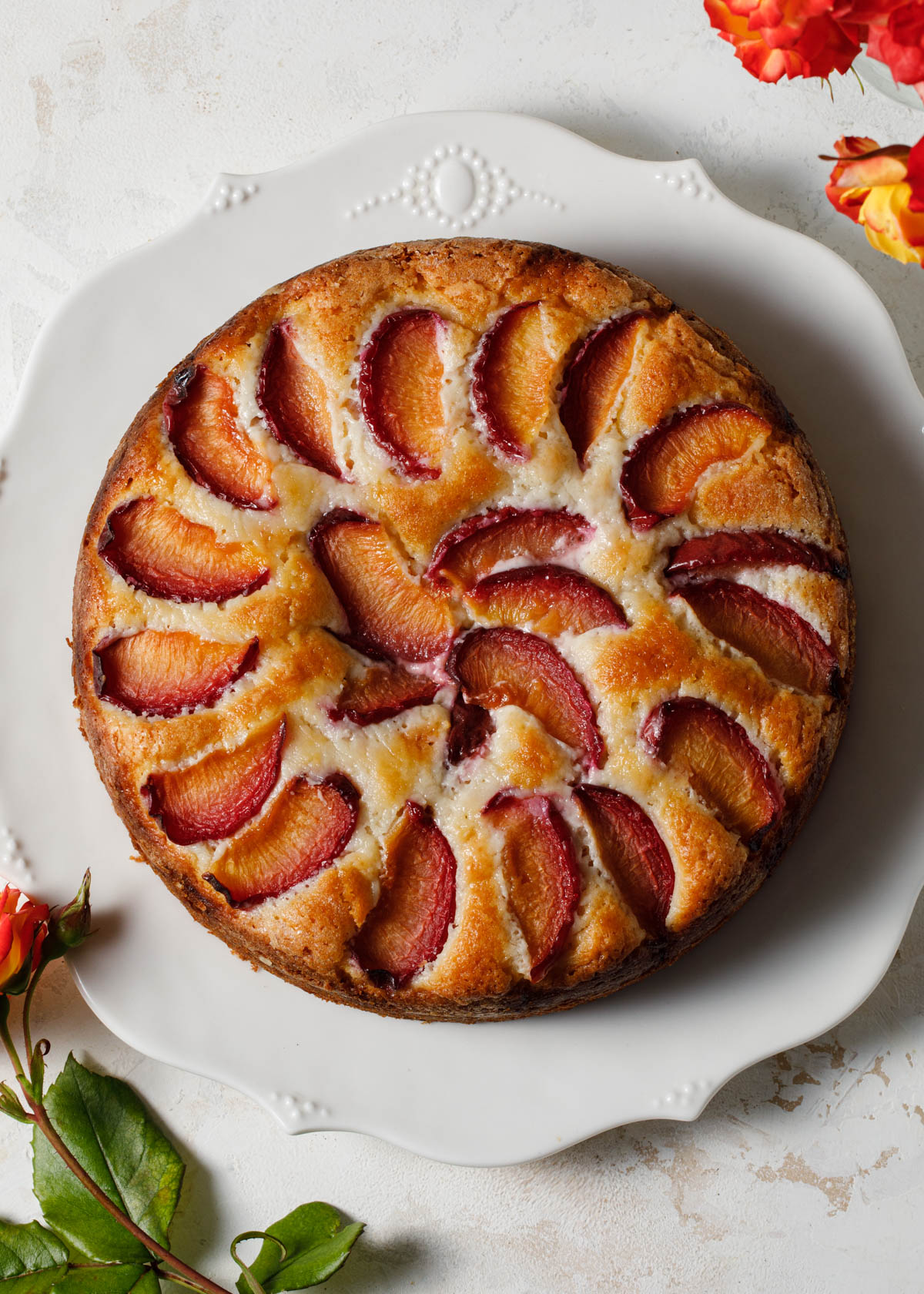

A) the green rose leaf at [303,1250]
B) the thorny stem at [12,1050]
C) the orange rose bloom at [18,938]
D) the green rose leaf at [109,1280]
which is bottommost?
the green rose leaf at [109,1280]

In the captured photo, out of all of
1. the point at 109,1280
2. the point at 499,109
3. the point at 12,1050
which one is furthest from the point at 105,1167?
the point at 499,109

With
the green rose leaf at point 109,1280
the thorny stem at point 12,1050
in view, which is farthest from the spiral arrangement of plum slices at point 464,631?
the green rose leaf at point 109,1280

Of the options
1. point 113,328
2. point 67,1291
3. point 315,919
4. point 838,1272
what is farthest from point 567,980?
point 113,328

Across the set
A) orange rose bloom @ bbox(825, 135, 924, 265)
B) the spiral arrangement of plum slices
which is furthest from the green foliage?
orange rose bloom @ bbox(825, 135, 924, 265)

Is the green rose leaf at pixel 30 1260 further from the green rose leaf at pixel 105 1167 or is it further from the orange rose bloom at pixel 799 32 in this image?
the orange rose bloom at pixel 799 32

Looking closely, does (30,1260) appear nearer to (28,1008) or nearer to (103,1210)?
(103,1210)

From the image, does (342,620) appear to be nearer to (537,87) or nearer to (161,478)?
(161,478)
